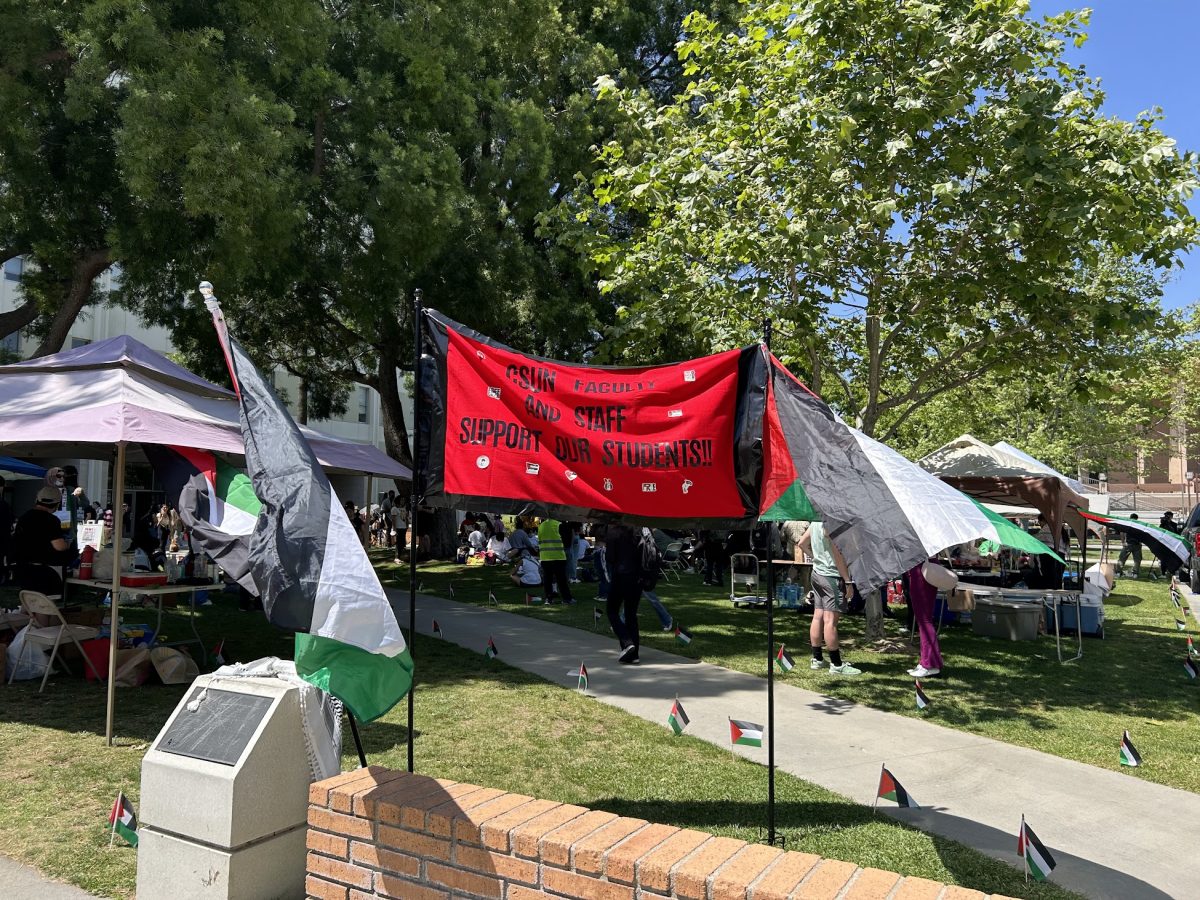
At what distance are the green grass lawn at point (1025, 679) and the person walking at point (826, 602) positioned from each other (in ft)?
0.75

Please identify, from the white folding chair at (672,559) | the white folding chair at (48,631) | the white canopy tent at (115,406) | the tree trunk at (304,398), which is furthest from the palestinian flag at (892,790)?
the tree trunk at (304,398)

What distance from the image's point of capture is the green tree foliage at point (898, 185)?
1032 centimetres

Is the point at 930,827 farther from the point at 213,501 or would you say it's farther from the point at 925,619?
the point at 213,501

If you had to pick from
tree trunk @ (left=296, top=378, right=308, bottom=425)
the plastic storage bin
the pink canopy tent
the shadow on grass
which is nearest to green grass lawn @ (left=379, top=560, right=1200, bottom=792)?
the plastic storage bin

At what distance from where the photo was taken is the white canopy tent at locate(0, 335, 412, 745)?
6.93m

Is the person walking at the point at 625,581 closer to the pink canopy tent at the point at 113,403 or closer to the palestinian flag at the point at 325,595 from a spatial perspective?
the pink canopy tent at the point at 113,403

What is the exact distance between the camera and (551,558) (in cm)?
1465

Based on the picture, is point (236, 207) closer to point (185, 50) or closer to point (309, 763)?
point (185, 50)

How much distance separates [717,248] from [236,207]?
21.5 ft

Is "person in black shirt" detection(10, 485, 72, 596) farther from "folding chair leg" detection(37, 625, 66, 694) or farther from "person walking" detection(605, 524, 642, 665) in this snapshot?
"person walking" detection(605, 524, 642, 665)

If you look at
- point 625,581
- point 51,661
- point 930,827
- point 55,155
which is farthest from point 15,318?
point 930,827

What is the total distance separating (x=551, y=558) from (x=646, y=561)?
4904mm

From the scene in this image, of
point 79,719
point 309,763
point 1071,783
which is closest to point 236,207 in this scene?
point 79,719

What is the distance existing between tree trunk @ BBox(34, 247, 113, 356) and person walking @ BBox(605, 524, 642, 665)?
9934 mm
